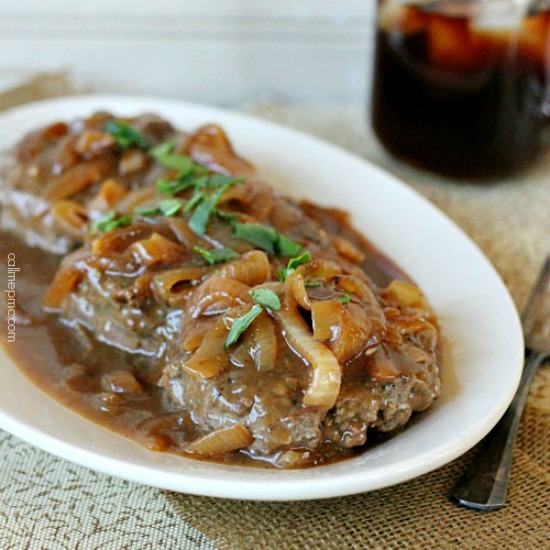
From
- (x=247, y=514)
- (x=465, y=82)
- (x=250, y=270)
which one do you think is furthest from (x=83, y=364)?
(x=465, y=82)

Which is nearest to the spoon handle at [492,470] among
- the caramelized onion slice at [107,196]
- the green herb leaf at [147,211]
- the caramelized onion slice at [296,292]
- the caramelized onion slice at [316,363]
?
the caramelized onion slice at [316,363]

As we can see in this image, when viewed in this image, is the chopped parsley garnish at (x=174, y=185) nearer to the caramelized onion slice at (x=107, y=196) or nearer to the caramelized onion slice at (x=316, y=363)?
the caramelized onion slice at (x=107, y=196)

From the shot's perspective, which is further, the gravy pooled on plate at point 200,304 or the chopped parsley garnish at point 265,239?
the chopped parsley garnish at point 265,239

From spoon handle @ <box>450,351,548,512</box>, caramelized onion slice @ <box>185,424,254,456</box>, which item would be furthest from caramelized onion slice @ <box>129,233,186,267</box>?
spoon handle @ <box>450,351,548,512</box>

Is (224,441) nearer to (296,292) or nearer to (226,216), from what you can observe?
(296,292)

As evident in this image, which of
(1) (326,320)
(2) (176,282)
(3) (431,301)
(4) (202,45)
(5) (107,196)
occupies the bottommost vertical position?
(4) (202,45)

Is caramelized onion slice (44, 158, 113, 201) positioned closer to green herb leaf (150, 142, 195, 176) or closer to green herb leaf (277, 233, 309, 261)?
green herb leaf (150, 142, 195, 176)
